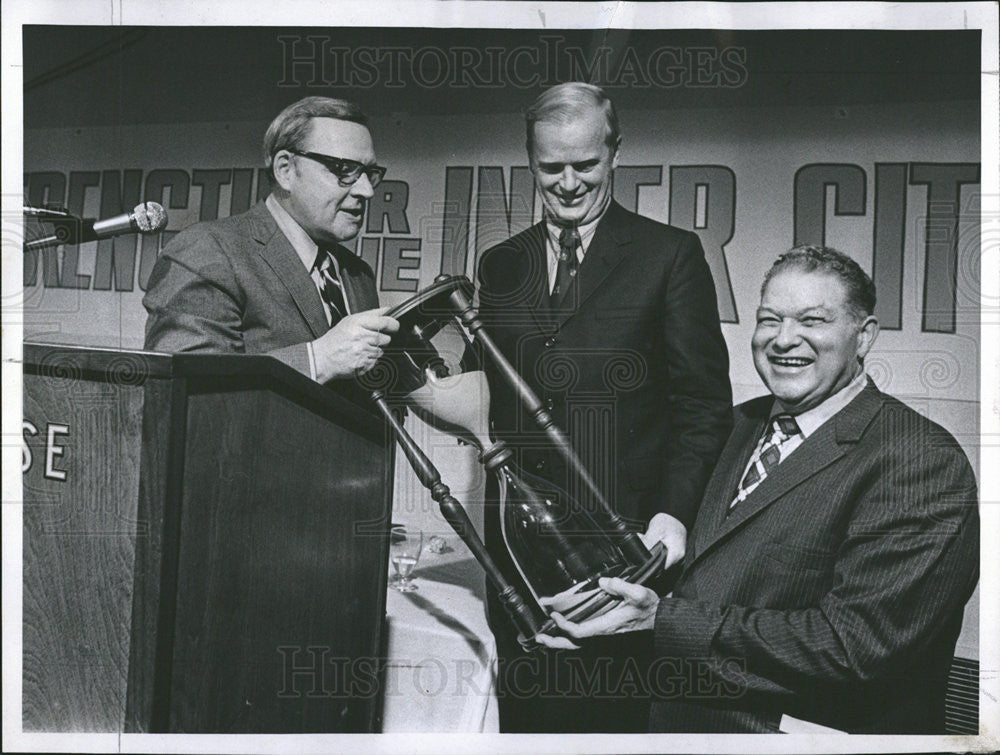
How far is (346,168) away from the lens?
1.85 meters

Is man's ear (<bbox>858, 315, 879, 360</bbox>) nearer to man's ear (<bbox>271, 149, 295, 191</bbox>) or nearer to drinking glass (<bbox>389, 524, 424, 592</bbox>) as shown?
drinking glass (<bbox>389, 524, 424, 592</bbox>)

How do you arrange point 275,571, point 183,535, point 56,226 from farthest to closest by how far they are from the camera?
1. point 56,226
2. point 275,571
3. point 183,535

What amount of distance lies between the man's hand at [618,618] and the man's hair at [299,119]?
3.38 feet

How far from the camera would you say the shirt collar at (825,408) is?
1788mm

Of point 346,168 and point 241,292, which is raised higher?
point 346,168

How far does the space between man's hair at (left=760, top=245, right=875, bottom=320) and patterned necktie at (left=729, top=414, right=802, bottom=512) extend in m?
0.25

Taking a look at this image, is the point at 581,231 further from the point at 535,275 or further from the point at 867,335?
the point at 867,335

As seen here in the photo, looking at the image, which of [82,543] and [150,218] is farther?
[150,218]

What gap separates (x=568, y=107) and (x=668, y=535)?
87 cm

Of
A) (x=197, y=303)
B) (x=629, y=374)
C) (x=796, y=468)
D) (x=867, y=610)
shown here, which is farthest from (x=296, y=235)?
(x=867, y=610)

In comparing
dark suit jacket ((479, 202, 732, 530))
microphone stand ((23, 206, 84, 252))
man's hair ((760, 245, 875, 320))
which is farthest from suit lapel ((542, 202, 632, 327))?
microphone stand ((23, 206, 84, 252))

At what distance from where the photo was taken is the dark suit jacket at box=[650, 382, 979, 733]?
67.8 inches

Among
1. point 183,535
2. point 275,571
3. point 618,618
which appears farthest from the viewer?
point 618,618

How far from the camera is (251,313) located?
1732mm
